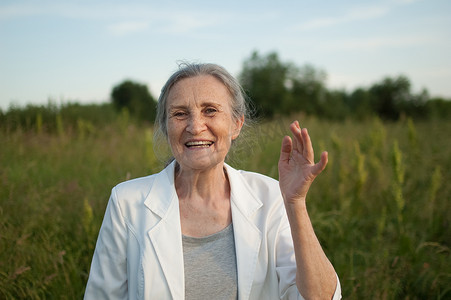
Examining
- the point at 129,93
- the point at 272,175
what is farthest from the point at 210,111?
the point at 129,93

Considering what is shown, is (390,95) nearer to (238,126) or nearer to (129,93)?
(129,93)

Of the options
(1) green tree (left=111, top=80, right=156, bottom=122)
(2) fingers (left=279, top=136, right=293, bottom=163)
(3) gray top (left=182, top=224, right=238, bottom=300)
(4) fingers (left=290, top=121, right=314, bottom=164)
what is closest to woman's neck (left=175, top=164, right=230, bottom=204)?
(3) gray top (left=182, top=224, right=238, bottom=300)

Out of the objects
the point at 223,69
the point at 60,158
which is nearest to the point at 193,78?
the point at 223,69

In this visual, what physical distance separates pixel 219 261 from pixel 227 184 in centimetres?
49

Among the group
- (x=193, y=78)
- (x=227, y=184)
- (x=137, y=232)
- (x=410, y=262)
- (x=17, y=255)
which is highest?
(x=193, y=78)

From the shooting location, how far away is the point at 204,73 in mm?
1816

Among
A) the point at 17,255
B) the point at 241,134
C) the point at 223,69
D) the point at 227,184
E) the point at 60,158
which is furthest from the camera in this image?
the point at 60,158

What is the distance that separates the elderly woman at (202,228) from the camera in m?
1.60

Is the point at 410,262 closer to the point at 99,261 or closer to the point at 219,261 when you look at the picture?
the point at 219,261

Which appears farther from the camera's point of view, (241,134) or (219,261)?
(241,134)

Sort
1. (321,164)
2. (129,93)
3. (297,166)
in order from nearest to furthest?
(321,164) < (297,166) < (129,93)

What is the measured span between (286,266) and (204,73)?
43.5 inches

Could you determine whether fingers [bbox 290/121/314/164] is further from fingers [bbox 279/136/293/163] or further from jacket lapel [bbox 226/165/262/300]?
jacket lapel [bbox 226/165/262/300]

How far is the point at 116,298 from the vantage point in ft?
5.48
